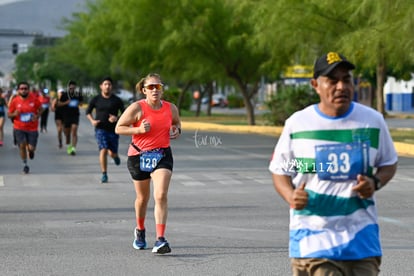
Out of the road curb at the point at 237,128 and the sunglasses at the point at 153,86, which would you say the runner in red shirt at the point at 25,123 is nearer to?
the sunglasses at the point at 153,86

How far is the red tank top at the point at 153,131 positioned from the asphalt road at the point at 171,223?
1.00 meters

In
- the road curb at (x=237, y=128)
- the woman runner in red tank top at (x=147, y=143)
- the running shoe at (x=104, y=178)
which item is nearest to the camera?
the woman runner in red tank top at (x=147, y=143)

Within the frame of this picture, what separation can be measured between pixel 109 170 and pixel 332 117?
15.8 metres

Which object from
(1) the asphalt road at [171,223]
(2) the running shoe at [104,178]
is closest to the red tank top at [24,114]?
(1) the asphalt road at [171,223]

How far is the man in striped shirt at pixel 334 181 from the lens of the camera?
213 inches

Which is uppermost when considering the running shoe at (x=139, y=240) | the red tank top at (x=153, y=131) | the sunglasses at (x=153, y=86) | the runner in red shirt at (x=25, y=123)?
the sunglasses at (x=153, y=86)

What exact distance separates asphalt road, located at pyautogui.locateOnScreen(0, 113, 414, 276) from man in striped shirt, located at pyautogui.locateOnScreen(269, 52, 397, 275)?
3.62 meters

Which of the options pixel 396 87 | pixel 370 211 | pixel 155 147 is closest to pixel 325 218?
pixel 370 211

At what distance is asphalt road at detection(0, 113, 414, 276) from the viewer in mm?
9578

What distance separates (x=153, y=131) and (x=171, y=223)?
223 cm

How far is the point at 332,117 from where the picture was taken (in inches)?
217

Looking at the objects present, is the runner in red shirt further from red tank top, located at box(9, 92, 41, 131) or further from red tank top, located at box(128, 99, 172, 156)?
red tank top, located at box(128, 99, 172, 156)

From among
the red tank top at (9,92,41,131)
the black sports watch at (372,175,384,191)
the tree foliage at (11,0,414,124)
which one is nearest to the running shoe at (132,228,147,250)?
the black sports watch at (372,175,384,191)

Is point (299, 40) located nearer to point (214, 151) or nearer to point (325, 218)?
point (214, 151)
